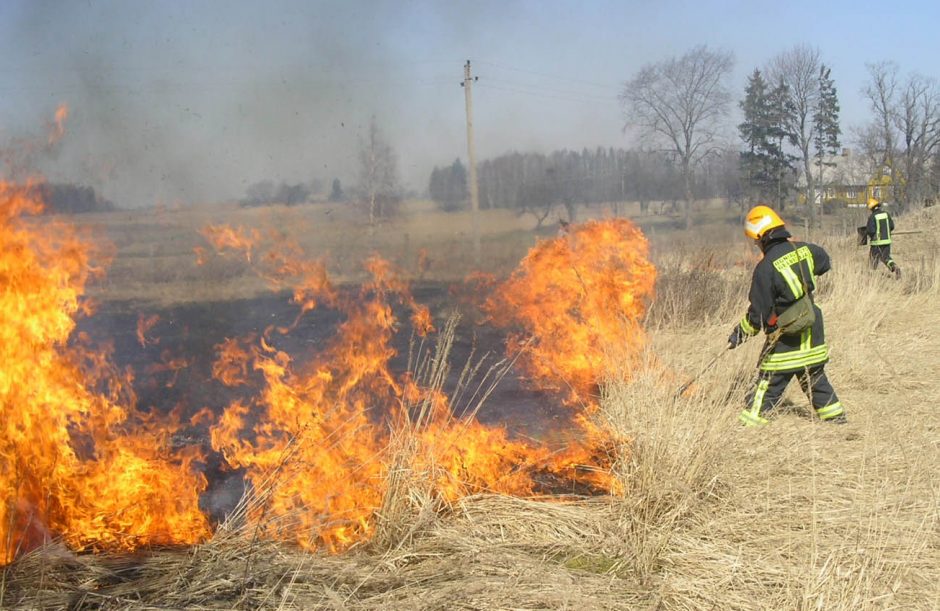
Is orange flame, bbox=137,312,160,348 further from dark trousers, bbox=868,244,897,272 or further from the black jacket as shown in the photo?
dark trousers, bbox=868,244,897,272

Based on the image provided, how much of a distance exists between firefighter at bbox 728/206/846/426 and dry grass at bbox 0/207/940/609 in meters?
0.43

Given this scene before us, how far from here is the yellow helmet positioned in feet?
15.9

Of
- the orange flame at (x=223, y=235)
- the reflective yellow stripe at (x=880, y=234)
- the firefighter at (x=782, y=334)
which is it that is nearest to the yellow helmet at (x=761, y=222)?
the firefighter at (x=782, y=334)

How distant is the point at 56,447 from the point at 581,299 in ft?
18.0

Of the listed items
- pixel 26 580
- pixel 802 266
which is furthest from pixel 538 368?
pixel 26 580

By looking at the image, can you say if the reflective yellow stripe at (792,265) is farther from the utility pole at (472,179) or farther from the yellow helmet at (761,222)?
the utility pole at (472,179)

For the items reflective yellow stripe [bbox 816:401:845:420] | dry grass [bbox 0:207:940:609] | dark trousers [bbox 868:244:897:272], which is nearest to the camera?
dry grass [bbox 0:207:940:609]

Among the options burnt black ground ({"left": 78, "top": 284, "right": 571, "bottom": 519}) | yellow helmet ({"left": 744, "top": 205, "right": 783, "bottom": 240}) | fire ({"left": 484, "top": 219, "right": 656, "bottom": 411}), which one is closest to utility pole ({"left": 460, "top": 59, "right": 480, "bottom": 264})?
burnt black ground ({"left": 78, "top": 284, "right": 571, "bottom": 519})

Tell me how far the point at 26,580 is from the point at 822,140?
90.8 ft

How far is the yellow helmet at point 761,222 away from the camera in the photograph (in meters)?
4.83

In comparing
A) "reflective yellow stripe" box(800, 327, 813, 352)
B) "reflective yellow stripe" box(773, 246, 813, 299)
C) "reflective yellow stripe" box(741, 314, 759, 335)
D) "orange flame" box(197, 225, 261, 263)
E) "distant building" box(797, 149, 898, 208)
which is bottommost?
"reflective yellow stripe" box(800, 327, 813, 352)

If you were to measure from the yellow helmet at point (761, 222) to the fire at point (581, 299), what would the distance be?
1.40 meters

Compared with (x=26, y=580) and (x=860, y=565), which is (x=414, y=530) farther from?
(x=860, y=565)

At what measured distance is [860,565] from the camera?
8.66ft
